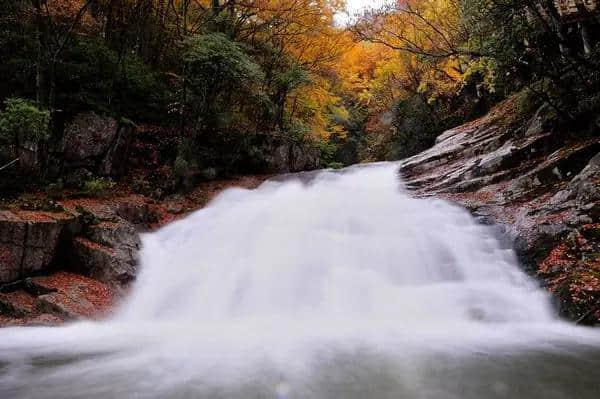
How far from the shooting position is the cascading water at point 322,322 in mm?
3766

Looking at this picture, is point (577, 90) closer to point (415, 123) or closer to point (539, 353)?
point (539, 353)

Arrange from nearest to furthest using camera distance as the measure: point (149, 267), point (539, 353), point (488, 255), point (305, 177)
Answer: point (539, 353), point (488, 255), point (149, 267), point (305, 177)

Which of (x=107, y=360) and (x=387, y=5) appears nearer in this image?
(x=107, y=360)

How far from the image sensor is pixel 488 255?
7.30m

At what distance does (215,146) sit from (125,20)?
515 centimetres

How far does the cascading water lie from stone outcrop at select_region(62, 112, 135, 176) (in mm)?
2686

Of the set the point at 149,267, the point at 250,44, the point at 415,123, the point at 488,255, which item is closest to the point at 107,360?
the point at 149,267

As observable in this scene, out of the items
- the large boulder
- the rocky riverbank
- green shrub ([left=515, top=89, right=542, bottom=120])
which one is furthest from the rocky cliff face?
the large boulder

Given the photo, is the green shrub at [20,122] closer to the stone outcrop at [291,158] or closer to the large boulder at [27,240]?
the large boulder at [27,240]

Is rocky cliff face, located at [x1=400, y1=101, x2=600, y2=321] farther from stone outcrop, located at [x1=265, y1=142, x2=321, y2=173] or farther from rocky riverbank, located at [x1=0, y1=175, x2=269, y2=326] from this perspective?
rocky riverbank, located at [x1=0, y1=175, x2=269, y2=326]

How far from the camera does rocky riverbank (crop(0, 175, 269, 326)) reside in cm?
600

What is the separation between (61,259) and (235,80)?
23.9 ft

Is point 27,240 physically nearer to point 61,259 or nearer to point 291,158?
point 61,259

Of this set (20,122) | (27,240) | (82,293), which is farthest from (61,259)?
(20,122)
